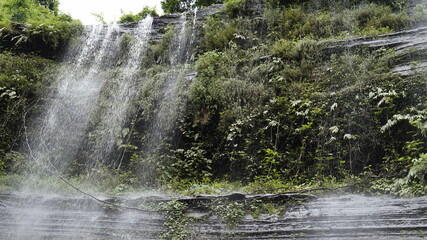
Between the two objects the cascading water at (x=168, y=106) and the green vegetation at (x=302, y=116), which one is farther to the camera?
the cascading water at (x=168, y=106)

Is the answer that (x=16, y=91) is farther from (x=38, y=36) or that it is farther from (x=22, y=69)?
(x=38, y=36)

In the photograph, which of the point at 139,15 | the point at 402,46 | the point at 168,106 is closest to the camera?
the point at 402,46

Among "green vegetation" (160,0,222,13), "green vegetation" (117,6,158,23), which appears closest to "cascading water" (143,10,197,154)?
"green vegetation" (117,6,158,23)

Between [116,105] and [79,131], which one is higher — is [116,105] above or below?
above

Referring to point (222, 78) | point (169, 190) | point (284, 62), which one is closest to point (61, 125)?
point (169, 190)

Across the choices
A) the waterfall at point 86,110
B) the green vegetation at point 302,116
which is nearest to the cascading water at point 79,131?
the waterfall at point 86,110

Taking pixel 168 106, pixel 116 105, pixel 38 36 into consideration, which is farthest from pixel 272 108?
pixel 38 36

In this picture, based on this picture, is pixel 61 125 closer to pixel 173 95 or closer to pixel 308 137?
pixel 173 95

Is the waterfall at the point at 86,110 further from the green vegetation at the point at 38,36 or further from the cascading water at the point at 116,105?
the green vegetation at the point at 38,36

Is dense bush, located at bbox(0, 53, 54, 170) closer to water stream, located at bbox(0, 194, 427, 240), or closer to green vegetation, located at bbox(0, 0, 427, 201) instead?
green vegetation, located at bbox(0, 0, 427, 201)

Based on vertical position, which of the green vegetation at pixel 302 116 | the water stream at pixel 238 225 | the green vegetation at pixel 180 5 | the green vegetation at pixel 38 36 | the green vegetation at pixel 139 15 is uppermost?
the green vegetation at pixel 180 5

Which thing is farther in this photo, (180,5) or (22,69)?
(180,5)

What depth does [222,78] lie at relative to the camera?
7.71 metres

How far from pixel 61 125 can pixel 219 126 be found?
4224 millimetres
